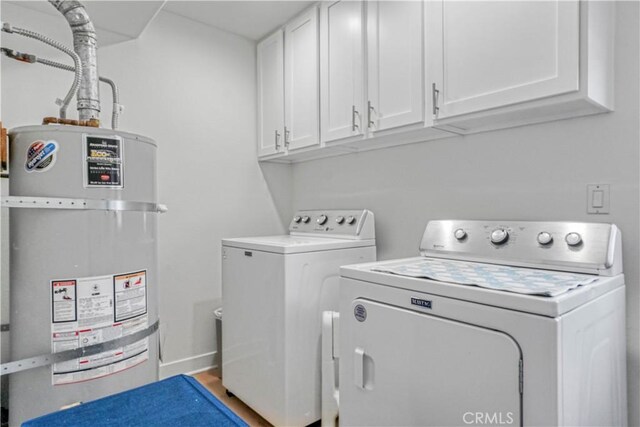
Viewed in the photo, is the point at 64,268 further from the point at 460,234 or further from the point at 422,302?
the point at 460,234

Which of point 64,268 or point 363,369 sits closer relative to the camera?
point 64,268

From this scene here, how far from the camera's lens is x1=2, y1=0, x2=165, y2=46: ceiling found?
1845mm

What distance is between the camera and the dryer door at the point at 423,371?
99 cm

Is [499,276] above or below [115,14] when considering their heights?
below

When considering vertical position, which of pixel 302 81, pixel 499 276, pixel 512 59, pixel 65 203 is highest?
pixel 302 81

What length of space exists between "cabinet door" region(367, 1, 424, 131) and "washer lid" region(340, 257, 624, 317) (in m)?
0.81

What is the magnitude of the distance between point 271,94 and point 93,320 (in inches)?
78.3

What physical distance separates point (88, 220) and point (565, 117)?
181cm

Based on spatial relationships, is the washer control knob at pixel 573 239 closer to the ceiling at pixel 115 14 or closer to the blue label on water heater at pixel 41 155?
the blue label on water heater at pixel 41 155

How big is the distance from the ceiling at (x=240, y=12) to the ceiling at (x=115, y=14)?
1.32 feet

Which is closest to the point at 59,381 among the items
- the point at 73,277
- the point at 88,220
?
the point at 73,277

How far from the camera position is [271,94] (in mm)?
2713

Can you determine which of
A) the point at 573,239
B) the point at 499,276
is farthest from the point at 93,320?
the point at 573,239

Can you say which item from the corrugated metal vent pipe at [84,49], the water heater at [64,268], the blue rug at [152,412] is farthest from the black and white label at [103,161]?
the blue rug at [152,412]
